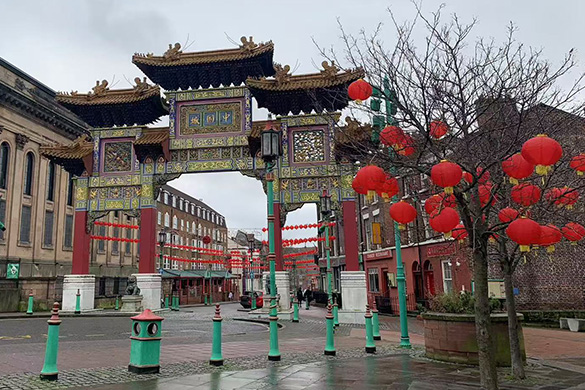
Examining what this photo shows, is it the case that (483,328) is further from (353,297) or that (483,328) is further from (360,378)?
(353,297)

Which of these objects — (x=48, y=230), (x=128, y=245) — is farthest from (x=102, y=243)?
(x=48, y=230)

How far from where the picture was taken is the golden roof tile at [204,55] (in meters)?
23.3

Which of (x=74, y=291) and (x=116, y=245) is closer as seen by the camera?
(x=74, y=291)

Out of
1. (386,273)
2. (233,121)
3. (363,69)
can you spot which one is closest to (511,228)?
(363,69)

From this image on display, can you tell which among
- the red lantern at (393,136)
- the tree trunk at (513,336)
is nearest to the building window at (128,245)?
the tree trunk at (513,336)

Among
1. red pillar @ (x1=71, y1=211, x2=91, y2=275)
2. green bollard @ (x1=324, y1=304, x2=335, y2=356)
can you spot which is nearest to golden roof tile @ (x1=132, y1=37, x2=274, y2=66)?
red pillar @ (x1=71, y1=211, x2=91, y2=275)

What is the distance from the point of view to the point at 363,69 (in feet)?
26.9

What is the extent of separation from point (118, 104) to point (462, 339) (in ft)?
68.1

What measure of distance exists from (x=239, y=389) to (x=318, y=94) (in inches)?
676

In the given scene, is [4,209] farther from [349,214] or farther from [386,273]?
[386,273]

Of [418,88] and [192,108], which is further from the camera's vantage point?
[192,108]

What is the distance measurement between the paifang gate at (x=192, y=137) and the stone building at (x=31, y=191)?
9173 millimetres

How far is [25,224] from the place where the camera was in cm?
3328

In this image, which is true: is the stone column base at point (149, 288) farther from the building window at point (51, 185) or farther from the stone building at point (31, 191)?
the building window at point (51, 185)
